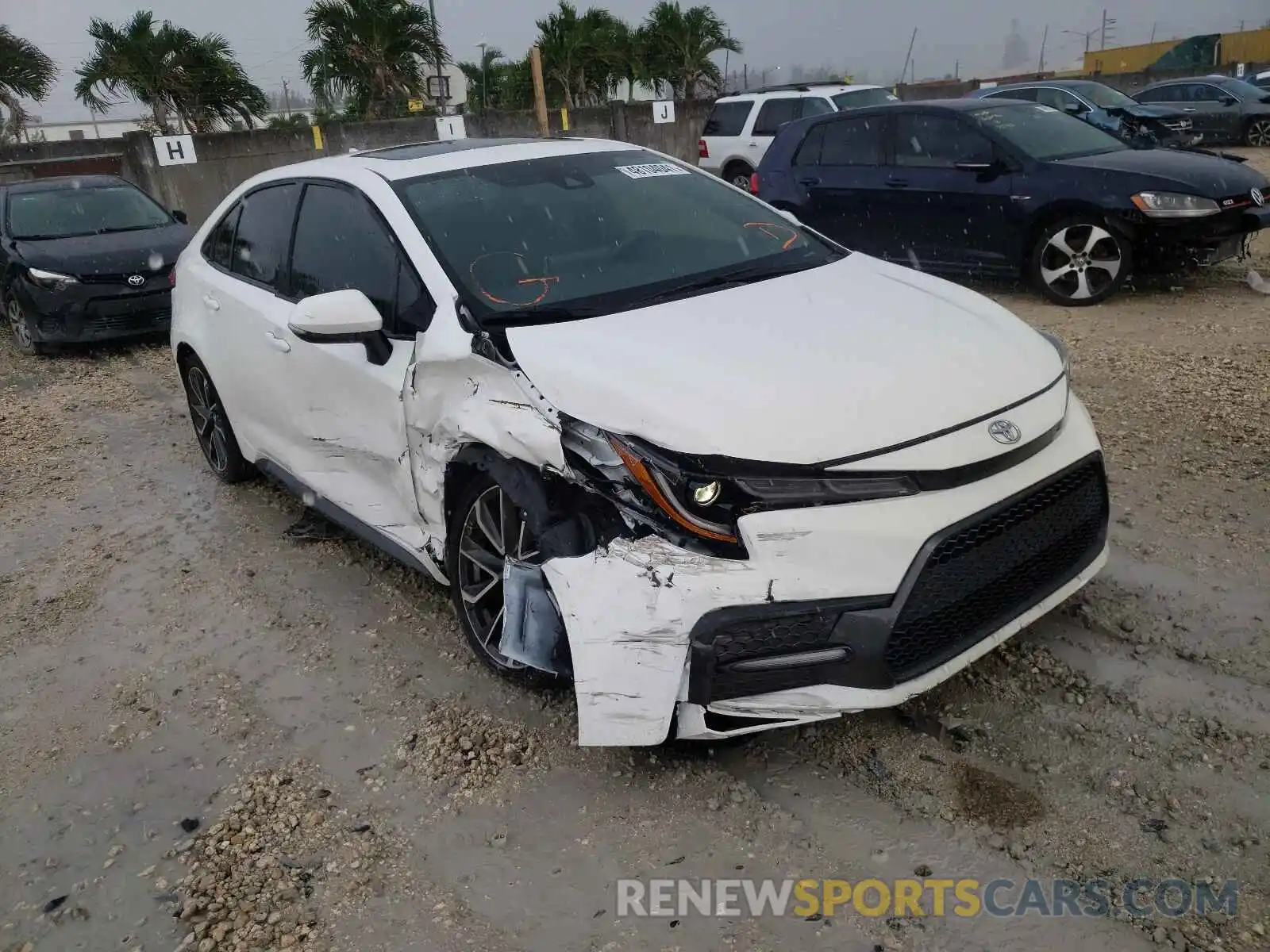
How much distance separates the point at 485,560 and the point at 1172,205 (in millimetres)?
5965

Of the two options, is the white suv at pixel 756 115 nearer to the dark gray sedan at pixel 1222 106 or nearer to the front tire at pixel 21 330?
the dark gray sedan at pixel 1222 106

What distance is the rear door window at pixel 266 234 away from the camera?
4.20 meters

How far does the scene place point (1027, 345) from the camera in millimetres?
3072

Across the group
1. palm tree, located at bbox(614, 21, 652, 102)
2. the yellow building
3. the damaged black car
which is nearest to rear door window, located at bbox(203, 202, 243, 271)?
the damaged black car

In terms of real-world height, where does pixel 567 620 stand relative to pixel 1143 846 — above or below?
above

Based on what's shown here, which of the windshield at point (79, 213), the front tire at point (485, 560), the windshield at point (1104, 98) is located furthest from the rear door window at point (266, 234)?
the windshield at point (1104, 98)

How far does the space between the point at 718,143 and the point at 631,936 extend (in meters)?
14.8

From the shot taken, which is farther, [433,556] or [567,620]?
[433,556]

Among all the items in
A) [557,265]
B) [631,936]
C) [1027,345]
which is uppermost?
[557,265]

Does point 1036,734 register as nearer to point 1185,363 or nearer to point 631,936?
point 631,936

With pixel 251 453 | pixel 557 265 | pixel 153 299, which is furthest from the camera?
A: pixel 153 299

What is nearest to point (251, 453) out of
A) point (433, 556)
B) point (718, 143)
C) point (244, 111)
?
point (433, 556)

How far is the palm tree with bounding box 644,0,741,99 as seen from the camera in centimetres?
2805

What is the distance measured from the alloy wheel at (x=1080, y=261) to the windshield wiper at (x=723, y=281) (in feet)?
15.3
